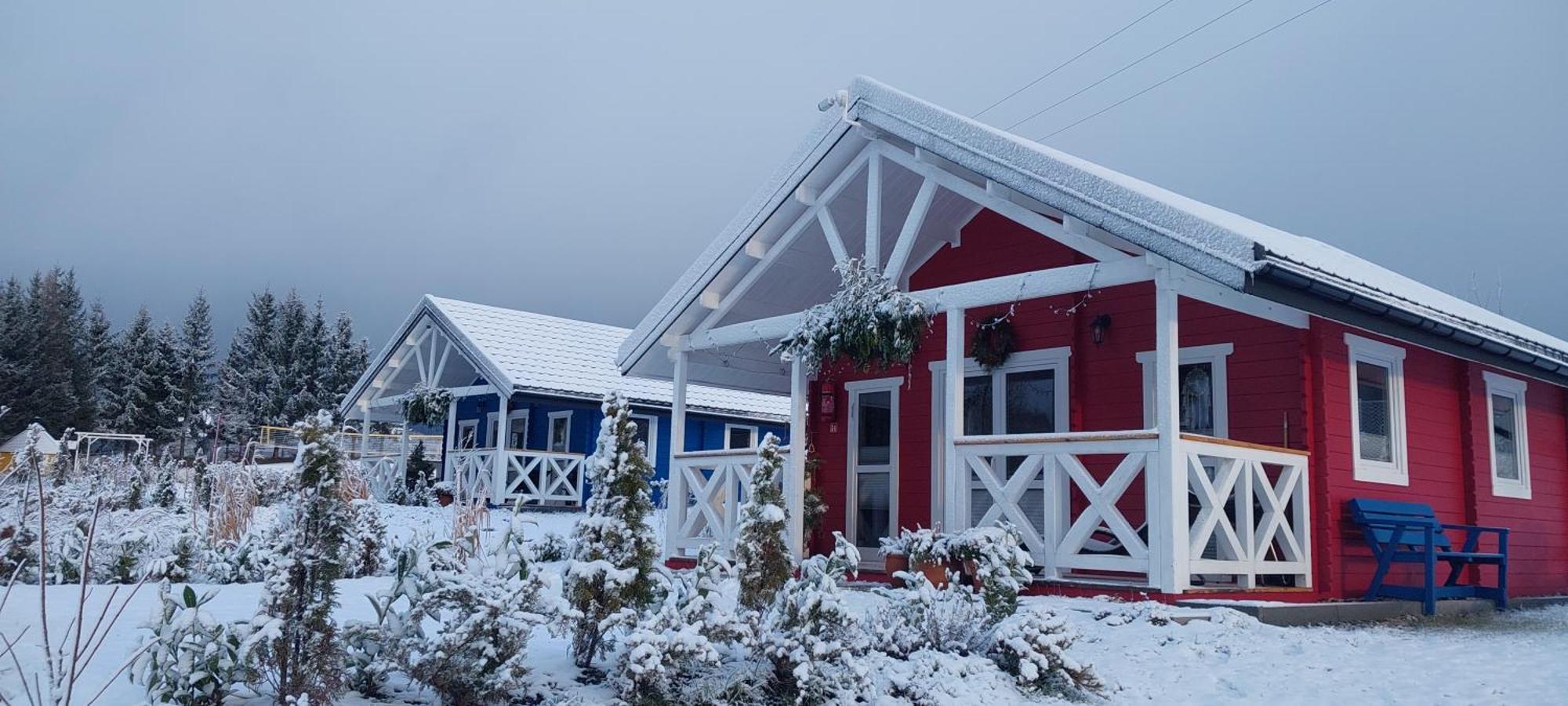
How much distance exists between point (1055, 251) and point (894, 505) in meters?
2.89

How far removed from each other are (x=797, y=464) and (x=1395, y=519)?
4.72m

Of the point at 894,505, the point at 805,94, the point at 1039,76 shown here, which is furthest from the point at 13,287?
the point at 894,505

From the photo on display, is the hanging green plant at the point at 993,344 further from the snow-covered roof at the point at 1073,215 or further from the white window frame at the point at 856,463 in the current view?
the snow-covered roof at the point at 1073,215

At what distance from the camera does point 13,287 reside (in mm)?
44781

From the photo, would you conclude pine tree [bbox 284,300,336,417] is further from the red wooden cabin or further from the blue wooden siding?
the red wooden cabin

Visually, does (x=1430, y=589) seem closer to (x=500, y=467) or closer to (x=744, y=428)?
(x=500, y=467)

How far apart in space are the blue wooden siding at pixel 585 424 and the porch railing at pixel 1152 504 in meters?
12.9

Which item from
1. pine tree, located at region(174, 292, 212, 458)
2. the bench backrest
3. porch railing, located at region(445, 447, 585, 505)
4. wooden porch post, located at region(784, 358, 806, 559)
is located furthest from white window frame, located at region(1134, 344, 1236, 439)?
pine tree, located at region(174, 292, 212, 458)

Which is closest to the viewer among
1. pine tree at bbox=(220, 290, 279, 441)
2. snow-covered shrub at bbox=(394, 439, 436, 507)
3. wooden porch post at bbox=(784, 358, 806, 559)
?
wooden porch post at bbox=(784, 358, 806, 559)

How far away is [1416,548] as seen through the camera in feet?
29.0

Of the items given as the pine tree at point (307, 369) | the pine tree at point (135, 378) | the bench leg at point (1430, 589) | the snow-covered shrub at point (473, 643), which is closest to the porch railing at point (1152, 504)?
the bench leg at point (1430, 589)

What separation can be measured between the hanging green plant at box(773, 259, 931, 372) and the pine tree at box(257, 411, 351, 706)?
472cm

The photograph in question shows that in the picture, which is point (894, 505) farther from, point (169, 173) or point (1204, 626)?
point (169, 173)

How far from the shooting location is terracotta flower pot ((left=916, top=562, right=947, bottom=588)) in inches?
300
